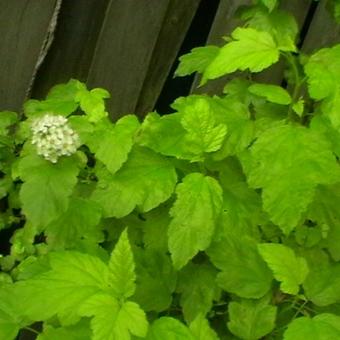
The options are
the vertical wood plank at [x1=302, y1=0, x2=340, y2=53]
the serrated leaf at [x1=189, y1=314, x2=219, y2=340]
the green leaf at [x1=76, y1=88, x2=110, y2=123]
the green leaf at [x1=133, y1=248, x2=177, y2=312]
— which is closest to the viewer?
the serrated leaf at [x1=189, y1=314, x2=219, y2=340]

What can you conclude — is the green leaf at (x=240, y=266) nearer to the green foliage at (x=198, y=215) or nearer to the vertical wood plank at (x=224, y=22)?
the green foliage at (x=198, y=215)

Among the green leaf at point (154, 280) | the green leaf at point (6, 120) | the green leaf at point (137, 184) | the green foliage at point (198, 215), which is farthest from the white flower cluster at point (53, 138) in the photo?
the green leaf at point (6, 120)

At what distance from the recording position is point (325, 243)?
76.5 inches

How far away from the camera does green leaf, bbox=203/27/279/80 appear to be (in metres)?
1.79

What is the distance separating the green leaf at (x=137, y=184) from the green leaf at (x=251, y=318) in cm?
35

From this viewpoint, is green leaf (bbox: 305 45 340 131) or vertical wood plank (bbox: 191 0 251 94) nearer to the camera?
green leaf (bbox: 305 45 340 131)

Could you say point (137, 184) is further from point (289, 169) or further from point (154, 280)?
point (289, 169)

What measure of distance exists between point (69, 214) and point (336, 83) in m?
0.79

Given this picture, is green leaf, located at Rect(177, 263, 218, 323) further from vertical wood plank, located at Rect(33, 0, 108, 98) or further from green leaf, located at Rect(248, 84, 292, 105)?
vertical wood plank, located at Rect(33, 0, 108, 98)

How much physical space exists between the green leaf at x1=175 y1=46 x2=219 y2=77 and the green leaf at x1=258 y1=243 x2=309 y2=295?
2.10ft

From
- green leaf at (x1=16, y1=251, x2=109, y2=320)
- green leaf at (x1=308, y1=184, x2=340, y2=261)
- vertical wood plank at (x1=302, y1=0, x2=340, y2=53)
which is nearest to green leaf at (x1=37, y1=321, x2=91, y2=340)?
green leaf at (x1=16, y1=251, x2=109, y2=320)

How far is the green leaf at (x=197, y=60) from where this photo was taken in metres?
2.12

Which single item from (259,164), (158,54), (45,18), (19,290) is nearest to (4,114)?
(45,18)

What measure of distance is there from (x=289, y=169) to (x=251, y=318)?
405mm
